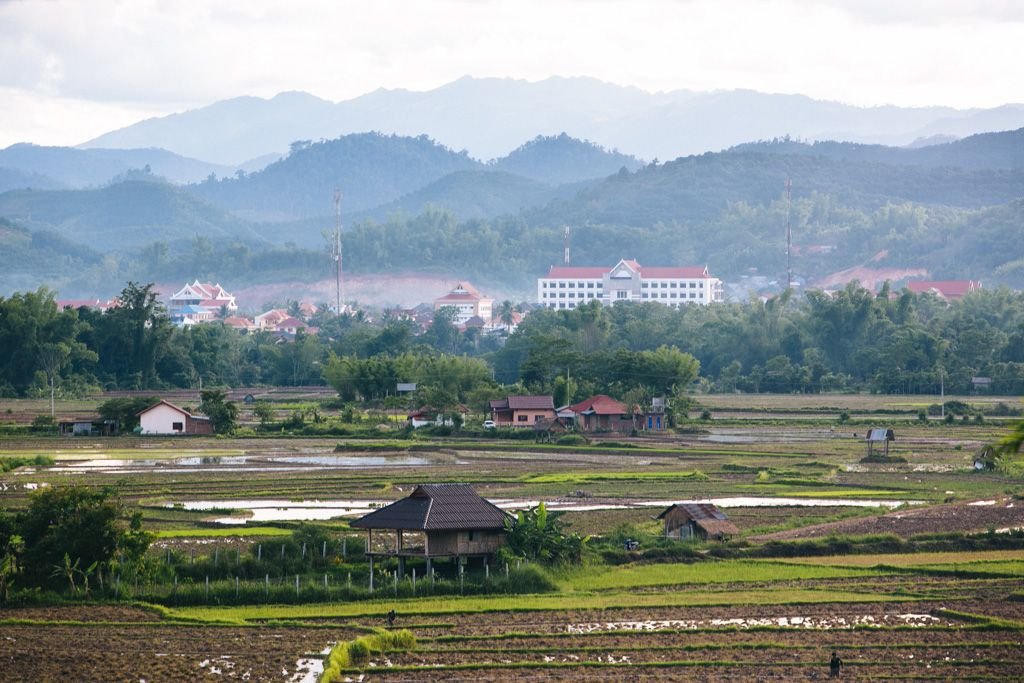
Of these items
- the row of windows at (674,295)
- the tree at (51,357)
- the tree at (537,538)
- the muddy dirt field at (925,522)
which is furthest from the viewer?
the row of windows at (674,295)

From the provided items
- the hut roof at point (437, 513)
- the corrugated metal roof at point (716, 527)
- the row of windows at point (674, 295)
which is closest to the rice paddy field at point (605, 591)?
the corrugated metal roof at point (716, 527)

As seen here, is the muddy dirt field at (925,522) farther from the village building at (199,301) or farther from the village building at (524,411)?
the village building at (199,301)

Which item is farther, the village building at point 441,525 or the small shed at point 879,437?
the small shed at point 879,437

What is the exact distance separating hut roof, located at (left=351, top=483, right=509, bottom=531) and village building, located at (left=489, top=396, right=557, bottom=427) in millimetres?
33748

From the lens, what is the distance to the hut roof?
1080 inches

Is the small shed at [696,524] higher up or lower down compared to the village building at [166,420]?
lower down

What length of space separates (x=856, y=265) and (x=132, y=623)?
170 meters

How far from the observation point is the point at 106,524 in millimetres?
26469

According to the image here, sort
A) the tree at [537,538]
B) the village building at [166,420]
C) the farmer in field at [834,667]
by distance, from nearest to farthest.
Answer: the farmer in field at [834,667] < the tree at [537,538] < the village building at [166,420]

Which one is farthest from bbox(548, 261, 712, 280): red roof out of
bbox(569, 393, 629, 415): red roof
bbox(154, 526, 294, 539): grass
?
bbox(154, 526, 294, 539): grass

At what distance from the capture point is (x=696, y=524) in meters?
32.2

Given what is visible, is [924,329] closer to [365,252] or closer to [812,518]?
[812,518]

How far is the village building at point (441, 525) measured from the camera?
2747cm

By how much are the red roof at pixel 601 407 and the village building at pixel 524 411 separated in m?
1.15
